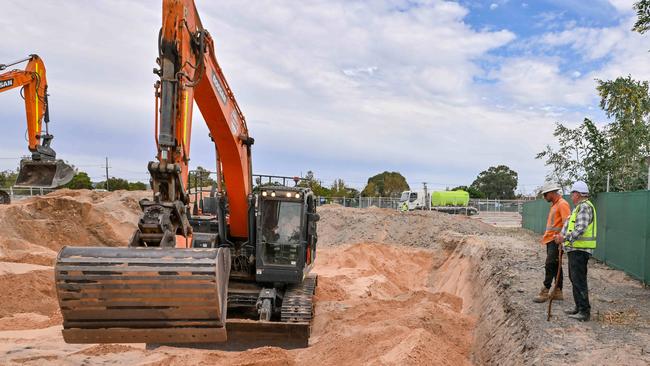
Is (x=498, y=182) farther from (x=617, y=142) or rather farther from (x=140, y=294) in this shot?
(x=140, y=294)

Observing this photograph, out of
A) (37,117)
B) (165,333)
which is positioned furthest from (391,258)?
(165,333)

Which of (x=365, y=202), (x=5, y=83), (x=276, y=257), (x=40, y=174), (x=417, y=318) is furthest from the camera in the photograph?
(x=365, y=202)

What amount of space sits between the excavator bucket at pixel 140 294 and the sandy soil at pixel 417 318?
2239 mm

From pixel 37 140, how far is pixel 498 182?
233 ft

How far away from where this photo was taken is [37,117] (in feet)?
42.1

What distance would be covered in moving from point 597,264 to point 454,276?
3972 millimetres

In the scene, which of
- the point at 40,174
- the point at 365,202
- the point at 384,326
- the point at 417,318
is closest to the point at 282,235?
the point at 384,326

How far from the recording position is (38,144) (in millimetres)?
12383

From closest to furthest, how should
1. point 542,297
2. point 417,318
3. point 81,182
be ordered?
1. point 542,297
2. point 417,318
3. point 81,182

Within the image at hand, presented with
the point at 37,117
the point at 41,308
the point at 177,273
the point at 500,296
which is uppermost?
the point at 37,117

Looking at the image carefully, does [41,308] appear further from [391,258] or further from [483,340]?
[391,258]

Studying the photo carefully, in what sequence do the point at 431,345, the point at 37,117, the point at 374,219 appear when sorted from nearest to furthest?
the point at 431,345 < the point at 37,117 < the point at 374,219

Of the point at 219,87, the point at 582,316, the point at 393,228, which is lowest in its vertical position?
the point at 582,316

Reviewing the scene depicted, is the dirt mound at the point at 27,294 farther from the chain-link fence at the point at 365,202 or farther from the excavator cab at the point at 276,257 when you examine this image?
the chain-link fence at the point at 365,202
